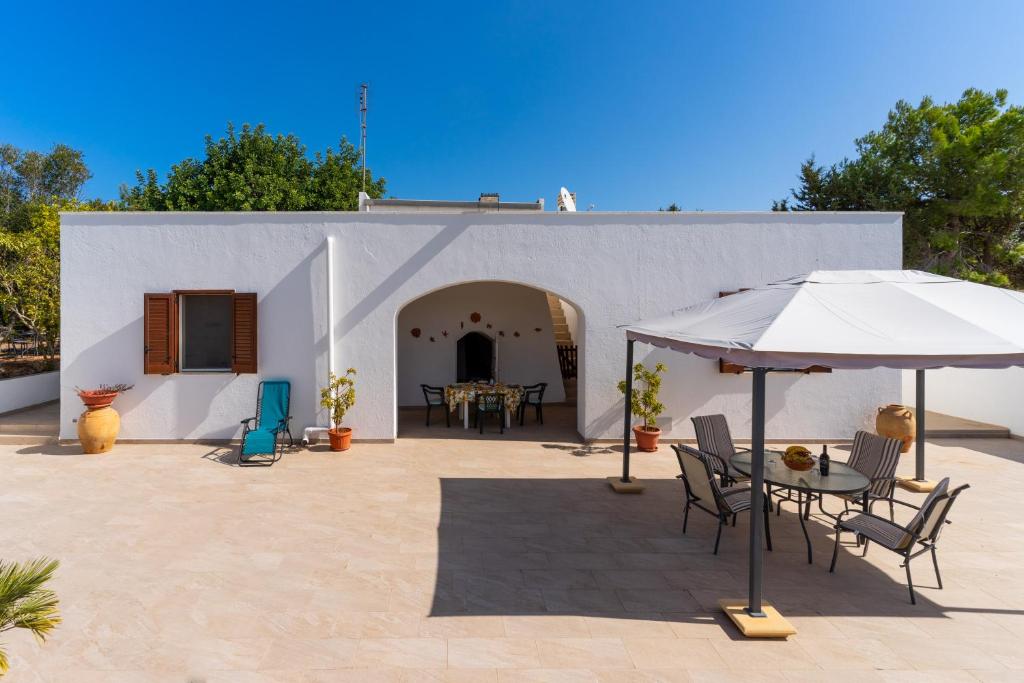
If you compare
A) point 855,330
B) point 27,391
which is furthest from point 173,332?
point 855,330

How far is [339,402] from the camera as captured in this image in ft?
25.7

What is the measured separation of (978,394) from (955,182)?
454 inches

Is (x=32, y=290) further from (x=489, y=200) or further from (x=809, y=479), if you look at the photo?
(x=809, y=479)

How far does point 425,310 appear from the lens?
39.0ft

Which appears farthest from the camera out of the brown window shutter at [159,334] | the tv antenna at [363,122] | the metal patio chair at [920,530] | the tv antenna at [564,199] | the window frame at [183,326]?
the tv antenna at [363,122]

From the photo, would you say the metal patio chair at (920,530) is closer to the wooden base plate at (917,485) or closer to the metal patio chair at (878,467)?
the metal patio chair at (878,467)

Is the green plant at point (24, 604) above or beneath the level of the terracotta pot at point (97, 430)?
above

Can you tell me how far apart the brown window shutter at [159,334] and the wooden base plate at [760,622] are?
27.5ft

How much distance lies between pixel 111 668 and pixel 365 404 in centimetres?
537

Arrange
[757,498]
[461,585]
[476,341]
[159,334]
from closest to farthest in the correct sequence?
[757,498] < [461,585] < [159,334] < [476,341]

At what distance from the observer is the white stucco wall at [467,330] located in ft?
38.9

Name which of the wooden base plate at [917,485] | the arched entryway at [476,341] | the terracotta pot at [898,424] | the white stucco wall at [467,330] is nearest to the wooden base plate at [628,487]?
the wooden base plate at [917,485]

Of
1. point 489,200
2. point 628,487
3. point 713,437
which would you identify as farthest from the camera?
point 489,200

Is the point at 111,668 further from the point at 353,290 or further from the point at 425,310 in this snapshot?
the point at 425,310
